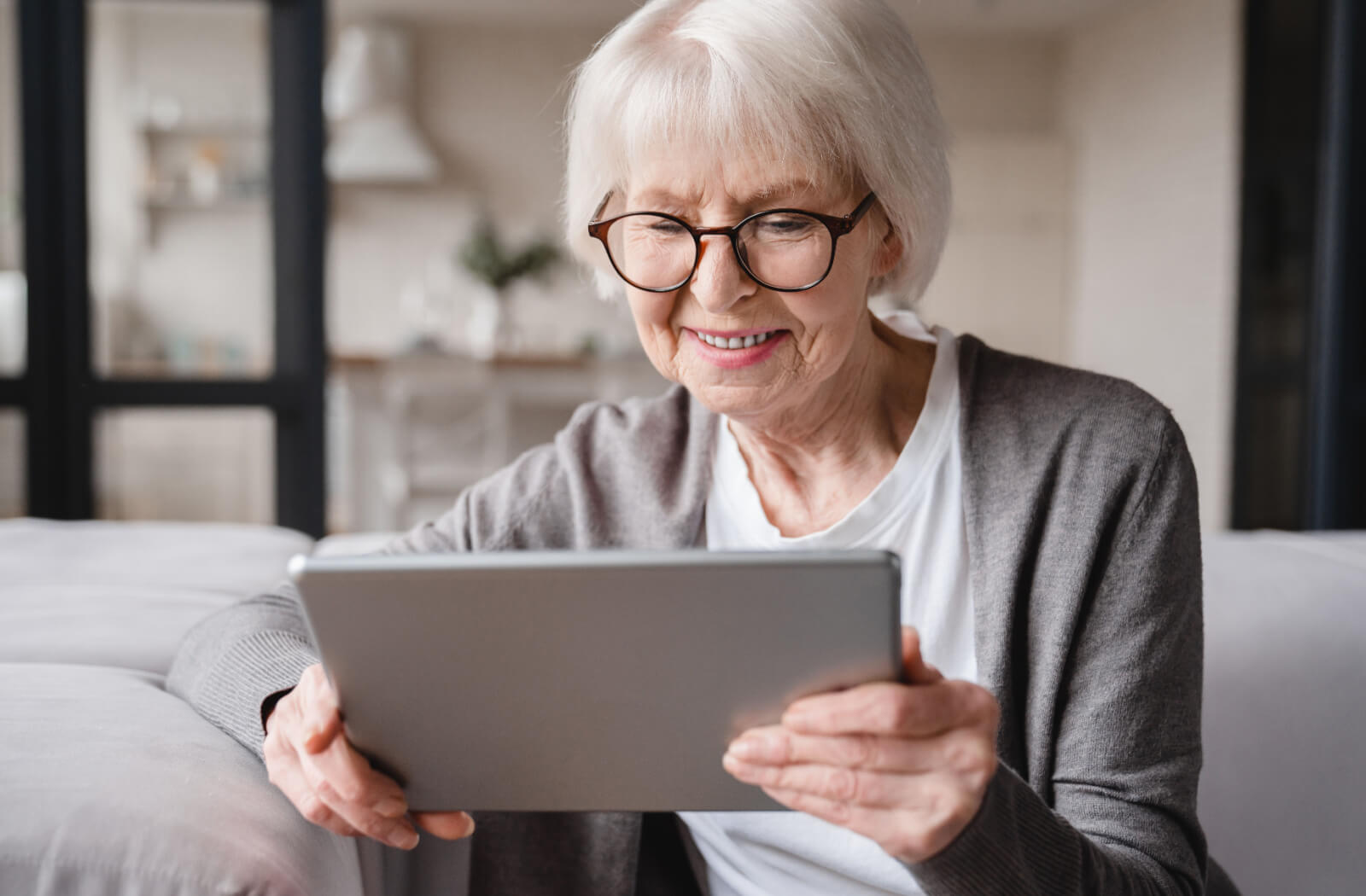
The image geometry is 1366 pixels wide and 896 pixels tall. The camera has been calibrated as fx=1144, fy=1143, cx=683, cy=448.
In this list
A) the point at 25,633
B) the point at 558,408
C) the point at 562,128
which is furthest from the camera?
the point at 558,408

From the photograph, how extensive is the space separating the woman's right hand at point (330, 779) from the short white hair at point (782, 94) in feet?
1.70

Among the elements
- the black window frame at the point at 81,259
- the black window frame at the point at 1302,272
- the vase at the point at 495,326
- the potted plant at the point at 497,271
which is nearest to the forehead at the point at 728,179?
the black window frame at the point at 81,259

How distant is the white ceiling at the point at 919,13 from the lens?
6.15 meters

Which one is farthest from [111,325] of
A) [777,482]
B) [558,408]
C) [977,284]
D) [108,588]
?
[777,482]

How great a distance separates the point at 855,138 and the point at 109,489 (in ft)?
18.4

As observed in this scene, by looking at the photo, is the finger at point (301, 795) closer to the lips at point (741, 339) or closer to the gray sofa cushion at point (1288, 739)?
the lips at point (741, 339)

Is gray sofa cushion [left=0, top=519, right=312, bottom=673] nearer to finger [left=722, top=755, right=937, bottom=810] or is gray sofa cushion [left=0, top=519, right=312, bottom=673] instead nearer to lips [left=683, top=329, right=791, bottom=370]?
lips [left=683, top=329, right=791, bottom=370]

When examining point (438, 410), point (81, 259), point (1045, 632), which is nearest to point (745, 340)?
point (1045, 632)

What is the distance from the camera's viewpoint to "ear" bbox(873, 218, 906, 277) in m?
1.05

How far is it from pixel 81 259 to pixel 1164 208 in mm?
4855

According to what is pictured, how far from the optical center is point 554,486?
1152 millimetres

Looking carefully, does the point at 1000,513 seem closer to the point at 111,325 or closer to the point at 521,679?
the point at 521,679

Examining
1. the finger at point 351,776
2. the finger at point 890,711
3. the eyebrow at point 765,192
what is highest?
the eyebrow at point 765,192

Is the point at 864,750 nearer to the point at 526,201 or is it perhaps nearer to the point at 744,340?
the point at 744,340
